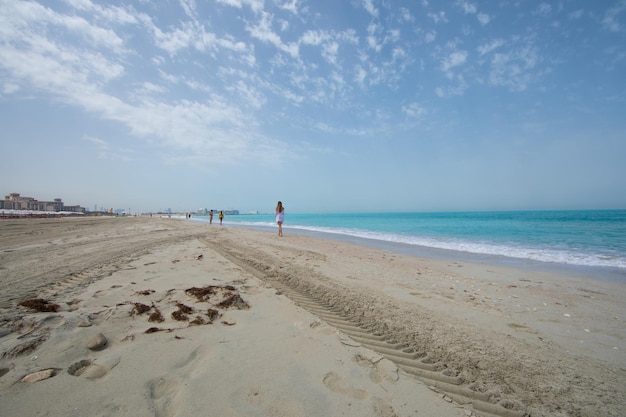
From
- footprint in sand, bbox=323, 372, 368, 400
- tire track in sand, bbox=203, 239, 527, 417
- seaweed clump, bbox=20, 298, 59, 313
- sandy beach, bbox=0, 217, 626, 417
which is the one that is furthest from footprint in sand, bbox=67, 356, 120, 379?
tire track in sand, bbox=203, 239, 527, 417

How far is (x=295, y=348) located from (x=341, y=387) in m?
0.71

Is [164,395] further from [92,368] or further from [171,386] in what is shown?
[92,368]

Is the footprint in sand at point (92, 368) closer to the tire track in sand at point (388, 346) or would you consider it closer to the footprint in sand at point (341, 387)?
the footprint in sand at point (341, 387)

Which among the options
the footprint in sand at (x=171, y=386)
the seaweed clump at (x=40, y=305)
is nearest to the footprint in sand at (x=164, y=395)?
the footprint in sand at (x=171, y=386)

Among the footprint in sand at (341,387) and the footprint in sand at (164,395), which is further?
the footprint in sand at (341,387)

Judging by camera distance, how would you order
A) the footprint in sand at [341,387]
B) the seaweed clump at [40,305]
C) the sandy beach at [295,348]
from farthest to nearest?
the seaweed clump at [40,305] < the footprint in sand at [341,387] < the sandy beach at [295,348]

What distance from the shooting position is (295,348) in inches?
106

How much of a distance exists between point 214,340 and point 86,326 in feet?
4.93

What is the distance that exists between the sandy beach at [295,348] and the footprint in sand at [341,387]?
0.01 meters

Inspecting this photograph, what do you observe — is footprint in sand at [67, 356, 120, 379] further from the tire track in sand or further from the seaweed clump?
the tire track in sand

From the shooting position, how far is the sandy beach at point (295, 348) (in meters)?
1.93

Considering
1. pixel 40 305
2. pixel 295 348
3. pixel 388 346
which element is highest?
pixel 40 305

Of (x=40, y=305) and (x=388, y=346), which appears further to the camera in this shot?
(x=40, y=305)

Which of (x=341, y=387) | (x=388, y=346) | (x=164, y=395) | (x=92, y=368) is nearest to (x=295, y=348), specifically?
(x=341, y=387)
